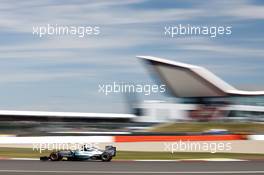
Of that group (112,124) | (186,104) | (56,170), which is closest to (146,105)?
(112,124)

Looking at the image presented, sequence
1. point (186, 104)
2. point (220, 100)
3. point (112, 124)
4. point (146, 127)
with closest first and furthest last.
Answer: point (112, 124), point (146, 127), point (186, 104), point (220, 100)

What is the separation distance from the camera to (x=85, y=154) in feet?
57.5

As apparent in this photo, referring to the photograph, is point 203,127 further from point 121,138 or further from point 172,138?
point 121,138

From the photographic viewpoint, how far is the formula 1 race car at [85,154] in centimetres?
1731

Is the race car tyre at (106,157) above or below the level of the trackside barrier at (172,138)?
above

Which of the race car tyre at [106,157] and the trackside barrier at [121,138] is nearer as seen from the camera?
the race car tyre at [106,157]

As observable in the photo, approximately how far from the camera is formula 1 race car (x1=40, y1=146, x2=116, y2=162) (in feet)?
56.8

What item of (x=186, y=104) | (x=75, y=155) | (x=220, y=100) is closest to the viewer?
(x=75, y=155)

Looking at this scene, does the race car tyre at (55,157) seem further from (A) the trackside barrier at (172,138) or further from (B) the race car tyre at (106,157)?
(A) the trackside barrier at (172,138)

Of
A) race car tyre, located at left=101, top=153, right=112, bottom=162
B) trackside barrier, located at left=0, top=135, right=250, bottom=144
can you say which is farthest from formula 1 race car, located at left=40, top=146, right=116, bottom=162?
trackside barrier, located at left=0, top=135, right=250, bottom=144

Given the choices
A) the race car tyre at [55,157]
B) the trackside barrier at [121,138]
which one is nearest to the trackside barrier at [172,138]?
the trackside barrier at [121,138]

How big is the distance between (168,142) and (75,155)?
9938 millimetres

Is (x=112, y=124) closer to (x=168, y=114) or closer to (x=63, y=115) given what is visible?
(x=63, y=115)

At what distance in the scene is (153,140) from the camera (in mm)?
26719
